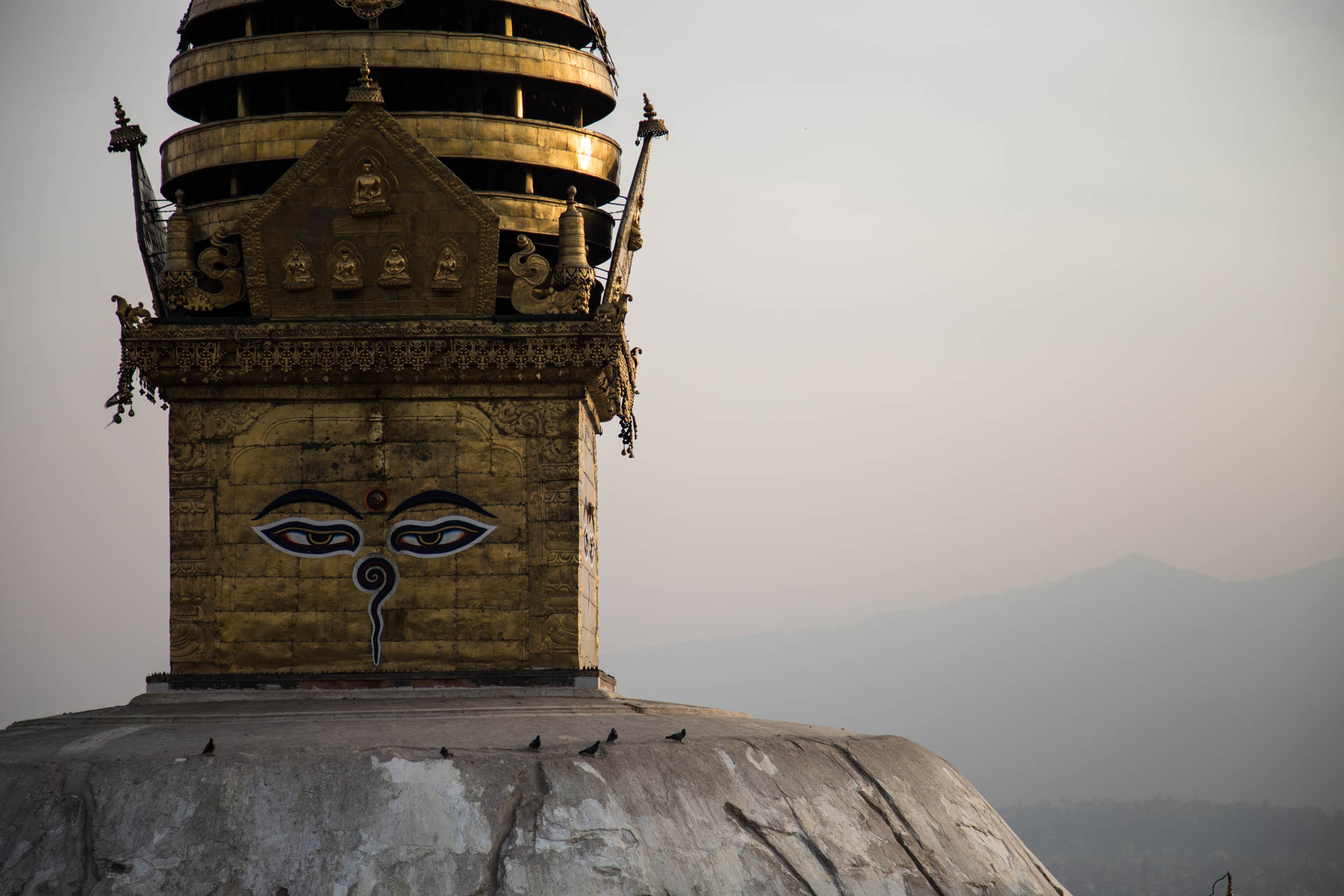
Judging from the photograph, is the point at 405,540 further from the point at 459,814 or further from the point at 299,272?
the point at 459,814

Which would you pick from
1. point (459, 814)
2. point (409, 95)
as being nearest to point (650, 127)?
point (409, 95)

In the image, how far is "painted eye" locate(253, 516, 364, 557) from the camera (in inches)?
792

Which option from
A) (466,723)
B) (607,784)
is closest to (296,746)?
(466,723)

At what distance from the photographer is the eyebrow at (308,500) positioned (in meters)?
20.1

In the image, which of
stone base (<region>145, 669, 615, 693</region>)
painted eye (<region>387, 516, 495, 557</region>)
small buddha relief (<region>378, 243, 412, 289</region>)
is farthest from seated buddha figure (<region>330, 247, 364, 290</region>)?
stone base (<region>145, 669, 615, 693</region>)

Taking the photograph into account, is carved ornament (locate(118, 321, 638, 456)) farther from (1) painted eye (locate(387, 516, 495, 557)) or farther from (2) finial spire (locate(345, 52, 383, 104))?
(2) finial spire (locate(345, 52, 383, 104))

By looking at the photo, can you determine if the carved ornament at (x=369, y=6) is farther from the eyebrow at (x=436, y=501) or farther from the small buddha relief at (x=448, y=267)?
the eyebrow at (x=436, y=501)

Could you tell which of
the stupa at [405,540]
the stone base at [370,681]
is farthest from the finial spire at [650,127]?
the stone base at [370,681]

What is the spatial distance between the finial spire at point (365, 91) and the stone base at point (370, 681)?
25.7 ft

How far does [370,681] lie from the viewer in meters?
19.9

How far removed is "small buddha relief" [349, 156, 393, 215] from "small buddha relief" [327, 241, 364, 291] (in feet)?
1.80

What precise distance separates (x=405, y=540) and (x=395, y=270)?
12.5 feet

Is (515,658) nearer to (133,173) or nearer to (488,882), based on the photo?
(488,882)

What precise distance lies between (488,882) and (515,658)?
259 inches
